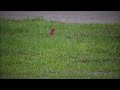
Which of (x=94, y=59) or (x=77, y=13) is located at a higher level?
(x=77, y=13)

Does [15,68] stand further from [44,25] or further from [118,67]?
[118,67]

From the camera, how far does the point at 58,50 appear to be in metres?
12.4

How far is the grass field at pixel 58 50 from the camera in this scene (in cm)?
1235

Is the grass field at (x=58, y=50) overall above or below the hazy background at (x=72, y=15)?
below

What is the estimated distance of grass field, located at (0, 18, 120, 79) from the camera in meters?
12.4

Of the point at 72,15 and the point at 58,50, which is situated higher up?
the point at 72,15

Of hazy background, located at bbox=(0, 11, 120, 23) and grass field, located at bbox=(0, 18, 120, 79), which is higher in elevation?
hazy background, located at bbox=(0, 11, 120, 23)
